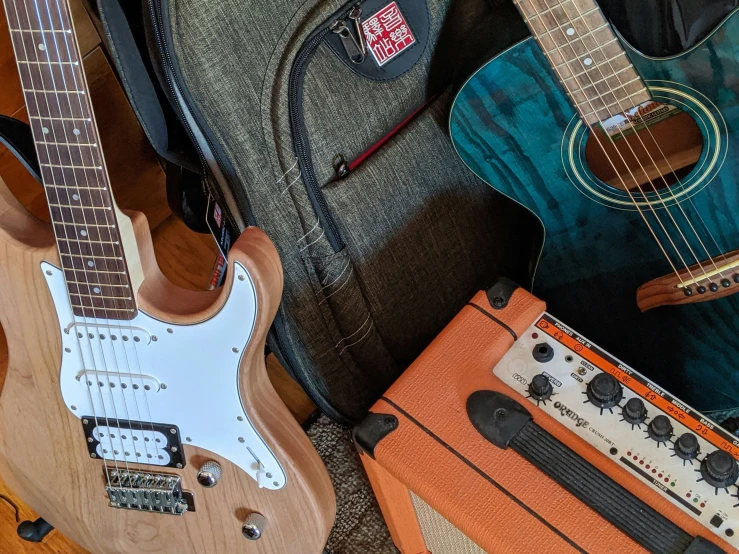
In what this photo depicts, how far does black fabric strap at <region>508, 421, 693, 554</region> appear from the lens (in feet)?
2.56

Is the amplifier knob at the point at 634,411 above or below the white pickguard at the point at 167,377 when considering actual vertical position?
below

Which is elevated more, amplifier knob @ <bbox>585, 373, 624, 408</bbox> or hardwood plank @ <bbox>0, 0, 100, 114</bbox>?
hardwood plank @ <bbox>0, 0, 100, 114</bbox>

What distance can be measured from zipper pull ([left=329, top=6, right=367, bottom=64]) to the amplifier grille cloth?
20.8 inches

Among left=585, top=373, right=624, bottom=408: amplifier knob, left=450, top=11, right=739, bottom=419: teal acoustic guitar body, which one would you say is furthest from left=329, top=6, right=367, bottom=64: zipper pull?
left=585, top=373, right=624, bottom=408: amplifier knob

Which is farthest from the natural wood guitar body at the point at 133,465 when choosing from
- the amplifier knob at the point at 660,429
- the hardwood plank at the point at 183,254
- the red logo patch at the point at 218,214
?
the hardwood plank at the point at 183,254

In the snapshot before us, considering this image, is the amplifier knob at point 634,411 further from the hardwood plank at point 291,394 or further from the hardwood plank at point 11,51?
the hardwood plank at point 11,51

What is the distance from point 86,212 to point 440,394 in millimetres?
432

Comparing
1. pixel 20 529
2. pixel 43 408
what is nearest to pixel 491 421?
pixel 43 408

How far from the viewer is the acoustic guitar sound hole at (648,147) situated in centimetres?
96

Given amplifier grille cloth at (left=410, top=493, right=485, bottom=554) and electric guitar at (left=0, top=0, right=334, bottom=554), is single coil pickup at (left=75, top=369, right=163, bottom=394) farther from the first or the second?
amplifier grille cloth at (left=410, top=493, right=485, bottom=554)

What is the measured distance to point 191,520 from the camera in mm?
952

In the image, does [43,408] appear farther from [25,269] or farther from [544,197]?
[544,197]

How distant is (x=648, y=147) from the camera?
985 millimetres

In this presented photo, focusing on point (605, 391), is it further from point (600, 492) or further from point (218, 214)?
point (218, 214)
